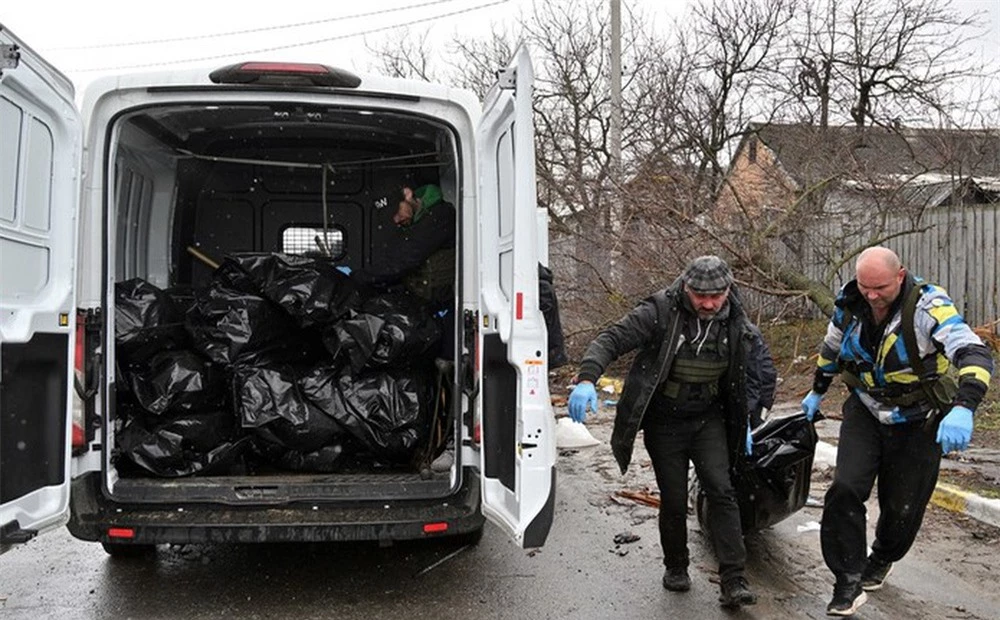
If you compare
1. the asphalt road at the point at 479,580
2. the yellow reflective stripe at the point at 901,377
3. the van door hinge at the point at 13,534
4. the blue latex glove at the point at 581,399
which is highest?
the yellow reflective stripe at the point at 901,377

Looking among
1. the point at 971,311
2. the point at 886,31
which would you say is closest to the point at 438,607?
the point at 971,311

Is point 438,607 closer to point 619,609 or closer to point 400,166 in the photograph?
point 619,609

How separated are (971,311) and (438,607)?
1085 cm

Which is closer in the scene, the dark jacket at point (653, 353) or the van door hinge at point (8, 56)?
the van door hinge at point (8, 56)

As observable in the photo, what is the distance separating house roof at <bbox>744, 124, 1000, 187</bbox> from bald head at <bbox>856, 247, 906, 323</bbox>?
870cm

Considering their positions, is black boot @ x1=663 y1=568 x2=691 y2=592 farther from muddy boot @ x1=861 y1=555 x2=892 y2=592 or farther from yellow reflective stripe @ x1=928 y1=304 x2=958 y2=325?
yellow reflective stripe @ x1=928 y1=304 x2=958 y2=325

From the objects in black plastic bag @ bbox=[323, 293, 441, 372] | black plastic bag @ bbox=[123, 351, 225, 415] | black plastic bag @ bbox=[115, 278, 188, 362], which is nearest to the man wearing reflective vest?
→ black plastic bag @ bbox=[323, 293, 441, 372]

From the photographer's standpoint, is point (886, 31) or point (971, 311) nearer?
point (971, 311)

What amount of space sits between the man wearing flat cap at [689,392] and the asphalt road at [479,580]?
380mm

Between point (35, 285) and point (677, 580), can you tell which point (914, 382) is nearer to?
point (677, 580)

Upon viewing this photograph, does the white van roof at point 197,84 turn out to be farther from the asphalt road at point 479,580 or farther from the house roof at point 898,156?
the house roof at point 898,156

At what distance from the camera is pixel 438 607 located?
4238mm

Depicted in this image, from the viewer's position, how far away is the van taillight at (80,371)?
12.8 ft

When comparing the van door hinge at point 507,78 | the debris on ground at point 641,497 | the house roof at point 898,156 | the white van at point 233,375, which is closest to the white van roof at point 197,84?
the white van at point 233,375
